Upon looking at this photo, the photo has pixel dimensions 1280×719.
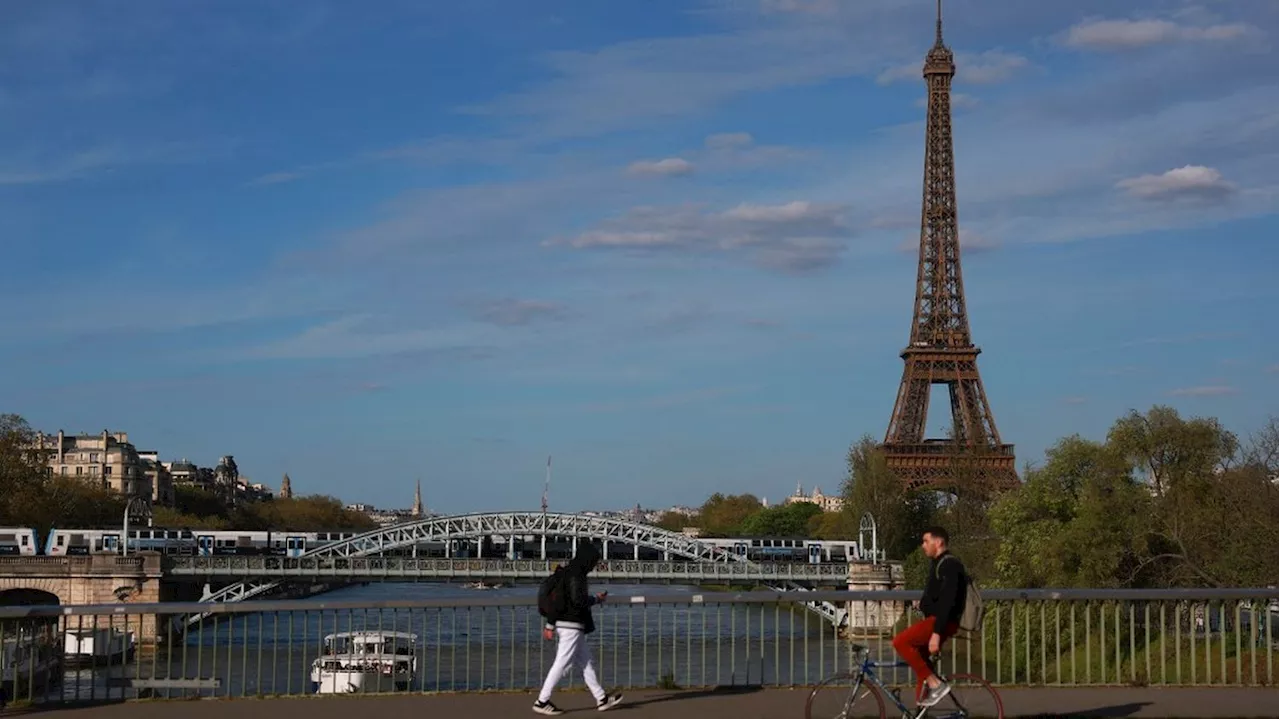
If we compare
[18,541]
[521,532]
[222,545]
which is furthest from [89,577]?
[222,545]

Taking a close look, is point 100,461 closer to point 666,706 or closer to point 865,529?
point 865,529

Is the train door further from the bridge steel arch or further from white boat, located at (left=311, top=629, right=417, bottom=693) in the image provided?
white boat, located at (left=311, top=629, right=417, bottom=693)

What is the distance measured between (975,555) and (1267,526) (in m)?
21.3

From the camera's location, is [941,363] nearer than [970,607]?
No

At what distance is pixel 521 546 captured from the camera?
12275 centimetres

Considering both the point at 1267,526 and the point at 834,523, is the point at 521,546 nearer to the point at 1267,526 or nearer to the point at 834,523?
the point at 834,523

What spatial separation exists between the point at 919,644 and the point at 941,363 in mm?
88150

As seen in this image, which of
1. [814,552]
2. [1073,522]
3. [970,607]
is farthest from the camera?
[814,552]

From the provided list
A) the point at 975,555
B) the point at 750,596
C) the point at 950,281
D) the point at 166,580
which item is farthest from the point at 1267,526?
the point at 950,281

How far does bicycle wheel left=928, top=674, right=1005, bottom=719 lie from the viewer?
12402mm

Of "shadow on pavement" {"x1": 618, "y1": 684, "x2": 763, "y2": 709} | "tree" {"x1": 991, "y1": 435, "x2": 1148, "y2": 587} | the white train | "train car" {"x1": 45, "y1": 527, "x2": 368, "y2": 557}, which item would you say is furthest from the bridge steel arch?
"shadow on pavement" {"x1": 618, "y1": 684, "x2": 763, "y2": 709}

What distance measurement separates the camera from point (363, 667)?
18.0m

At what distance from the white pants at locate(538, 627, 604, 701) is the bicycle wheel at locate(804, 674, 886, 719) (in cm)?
214

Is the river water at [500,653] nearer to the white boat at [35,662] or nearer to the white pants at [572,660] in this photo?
the white boat at [35,662]
